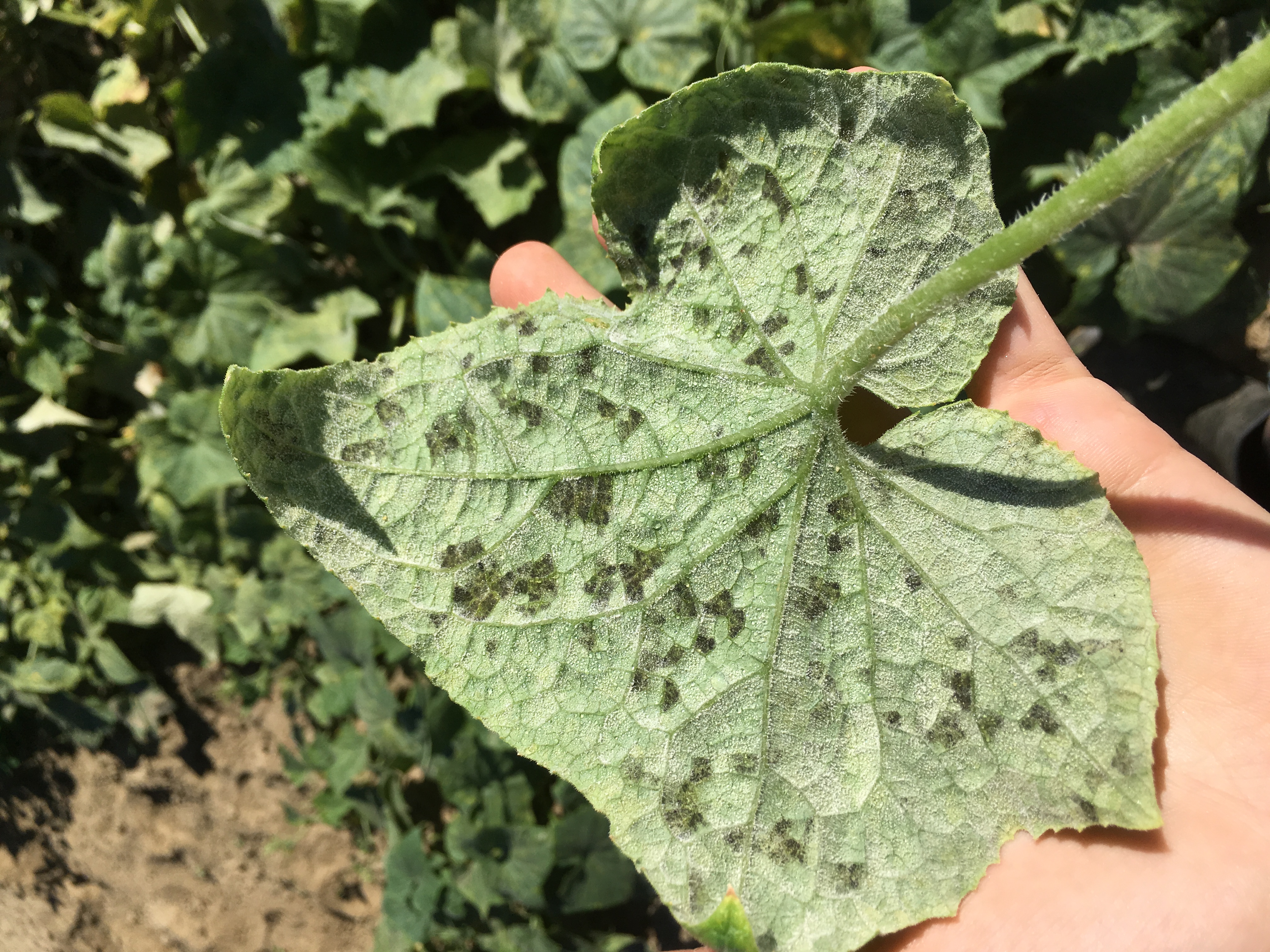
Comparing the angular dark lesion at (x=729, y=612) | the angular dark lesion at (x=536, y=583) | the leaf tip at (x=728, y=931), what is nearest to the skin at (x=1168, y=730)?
the leaf tip at (x=728, y=931)

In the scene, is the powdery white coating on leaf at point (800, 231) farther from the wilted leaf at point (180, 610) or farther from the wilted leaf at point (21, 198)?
the wilted leaf at point (180, 610)

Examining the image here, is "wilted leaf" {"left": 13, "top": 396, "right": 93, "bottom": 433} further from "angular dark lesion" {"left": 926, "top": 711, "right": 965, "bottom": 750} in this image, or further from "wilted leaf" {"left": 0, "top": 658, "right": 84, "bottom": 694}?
"angular dark lesion" {"left": 926, "top": 711, "right": 965, "bottom": 750}

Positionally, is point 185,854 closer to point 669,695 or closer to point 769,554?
point 669,695

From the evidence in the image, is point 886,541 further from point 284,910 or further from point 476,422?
point 284,910

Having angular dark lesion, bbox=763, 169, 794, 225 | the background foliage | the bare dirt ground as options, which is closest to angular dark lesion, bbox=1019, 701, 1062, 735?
angular dark lesion, bbox=763, 169, 794, 225

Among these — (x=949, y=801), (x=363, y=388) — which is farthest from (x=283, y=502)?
(x=949, y=801)

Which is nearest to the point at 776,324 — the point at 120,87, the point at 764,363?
the point at 764,363
